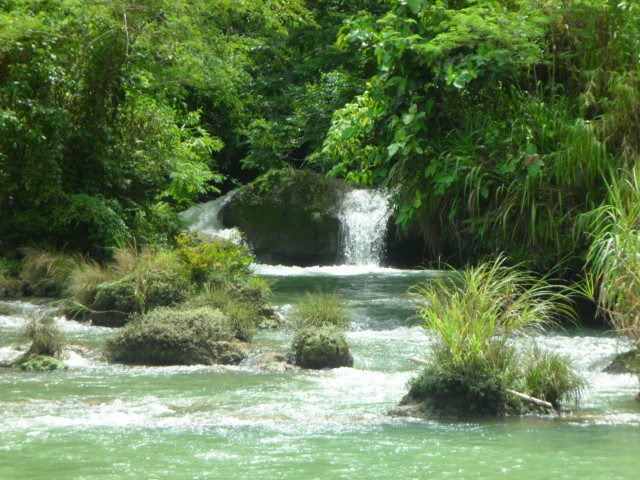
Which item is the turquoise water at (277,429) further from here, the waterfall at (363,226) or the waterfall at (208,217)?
the waterfall at (208,217)

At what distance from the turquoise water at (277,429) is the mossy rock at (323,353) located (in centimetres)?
18

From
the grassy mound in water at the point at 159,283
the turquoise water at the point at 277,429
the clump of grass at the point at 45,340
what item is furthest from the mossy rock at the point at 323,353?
the clump of grass at the point at 45,340

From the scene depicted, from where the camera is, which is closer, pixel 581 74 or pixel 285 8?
pixel 581 74

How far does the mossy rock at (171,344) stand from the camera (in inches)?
401

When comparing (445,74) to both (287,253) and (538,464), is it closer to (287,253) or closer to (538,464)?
(538,464)

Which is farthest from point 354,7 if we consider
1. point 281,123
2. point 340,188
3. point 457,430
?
point 457,430

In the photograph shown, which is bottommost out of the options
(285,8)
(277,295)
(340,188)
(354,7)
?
(277,295)

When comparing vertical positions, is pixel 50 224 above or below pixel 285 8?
below

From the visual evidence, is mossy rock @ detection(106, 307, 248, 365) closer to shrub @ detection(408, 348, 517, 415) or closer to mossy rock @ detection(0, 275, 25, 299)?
shrub @ detection(408, 348, 517, 415)

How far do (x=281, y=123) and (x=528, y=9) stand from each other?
1578cm

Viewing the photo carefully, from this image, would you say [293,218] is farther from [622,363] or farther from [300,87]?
[622,363]

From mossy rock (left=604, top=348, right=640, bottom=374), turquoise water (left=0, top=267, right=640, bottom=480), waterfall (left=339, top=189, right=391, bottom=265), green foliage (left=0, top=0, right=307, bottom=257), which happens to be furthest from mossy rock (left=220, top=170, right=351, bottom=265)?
mossy rock (left=604, top=348, right=640, bottom=374)

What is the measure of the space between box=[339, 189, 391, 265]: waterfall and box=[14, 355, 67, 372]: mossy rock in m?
13.7

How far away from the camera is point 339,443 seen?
6.40 m
